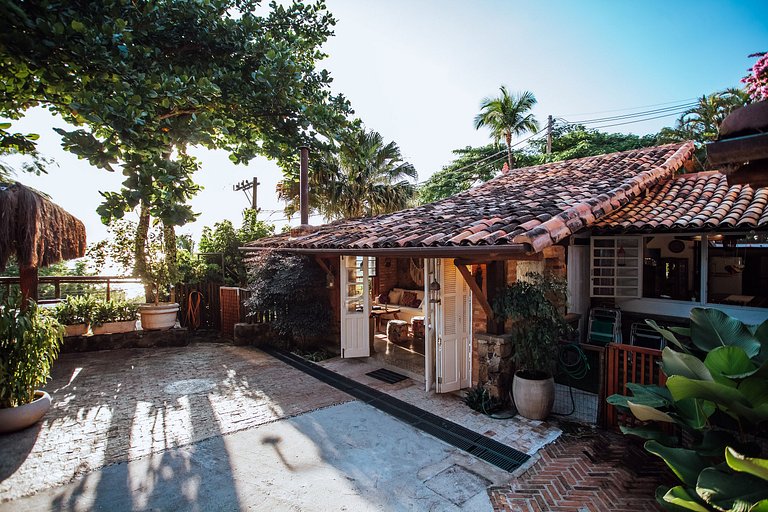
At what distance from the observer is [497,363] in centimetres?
554

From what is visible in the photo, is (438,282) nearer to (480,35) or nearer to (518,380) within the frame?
(518,380)

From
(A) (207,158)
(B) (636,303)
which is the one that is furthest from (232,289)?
(B) (636,303)

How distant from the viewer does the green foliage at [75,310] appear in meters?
8.52

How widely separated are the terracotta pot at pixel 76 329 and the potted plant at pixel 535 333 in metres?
9.46

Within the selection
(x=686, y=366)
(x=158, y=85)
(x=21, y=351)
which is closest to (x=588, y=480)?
(x=686, y=366)

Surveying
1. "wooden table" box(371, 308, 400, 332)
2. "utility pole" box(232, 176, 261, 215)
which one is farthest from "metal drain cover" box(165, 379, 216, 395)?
"utility pole" box(232, 176, 261, 215)

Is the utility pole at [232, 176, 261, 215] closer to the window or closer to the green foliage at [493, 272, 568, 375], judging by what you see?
the green foliage at [493, 272, 568, 375]

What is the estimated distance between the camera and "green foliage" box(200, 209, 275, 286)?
449 inches

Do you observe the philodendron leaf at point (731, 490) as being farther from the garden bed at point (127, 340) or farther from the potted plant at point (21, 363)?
the garden bed at point (127, 340)

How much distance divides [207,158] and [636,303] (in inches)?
330

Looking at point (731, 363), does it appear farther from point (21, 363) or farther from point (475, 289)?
point (21, 363)

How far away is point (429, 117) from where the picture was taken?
13430 mm

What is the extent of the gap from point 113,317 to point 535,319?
9694 millimetres

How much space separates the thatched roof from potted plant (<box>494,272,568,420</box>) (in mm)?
7750
